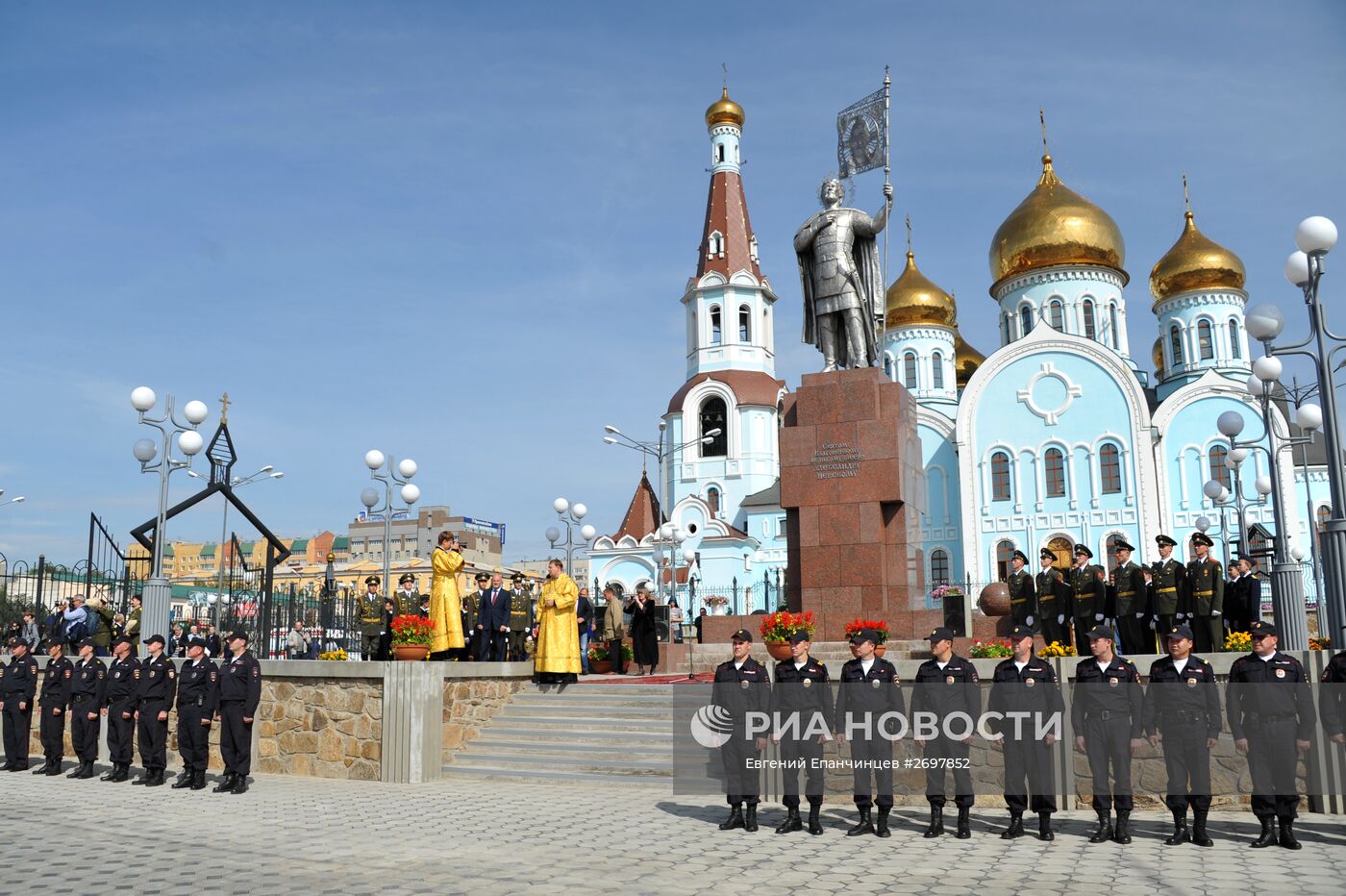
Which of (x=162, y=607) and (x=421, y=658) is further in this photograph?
(x=162, y=607)

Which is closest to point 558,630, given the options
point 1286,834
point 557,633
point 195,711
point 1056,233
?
point 557,633

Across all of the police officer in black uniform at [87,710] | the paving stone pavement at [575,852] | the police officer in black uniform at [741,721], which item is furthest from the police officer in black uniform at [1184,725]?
the police officer in black uniform at [87,710]

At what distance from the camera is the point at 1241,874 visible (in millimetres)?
6188

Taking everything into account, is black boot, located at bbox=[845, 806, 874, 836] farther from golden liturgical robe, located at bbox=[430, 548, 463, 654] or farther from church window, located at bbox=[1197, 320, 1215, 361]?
church window, located at bbox=[1197, 320, 1215, 361]

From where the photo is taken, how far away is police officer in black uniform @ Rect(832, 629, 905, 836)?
7.77 m

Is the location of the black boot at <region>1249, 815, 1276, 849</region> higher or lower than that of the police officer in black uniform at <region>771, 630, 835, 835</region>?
lower

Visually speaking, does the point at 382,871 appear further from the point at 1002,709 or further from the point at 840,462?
the point at 840,462

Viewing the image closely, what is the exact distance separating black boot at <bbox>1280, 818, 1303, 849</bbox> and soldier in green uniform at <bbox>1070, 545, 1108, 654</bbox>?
416 cm

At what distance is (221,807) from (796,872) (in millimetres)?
5372

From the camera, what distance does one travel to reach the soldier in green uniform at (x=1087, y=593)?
36.3 feet

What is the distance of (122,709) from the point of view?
11.1 m

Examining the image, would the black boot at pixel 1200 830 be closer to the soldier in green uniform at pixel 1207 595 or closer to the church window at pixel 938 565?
the soldier in green uniform at pixel 1207 595

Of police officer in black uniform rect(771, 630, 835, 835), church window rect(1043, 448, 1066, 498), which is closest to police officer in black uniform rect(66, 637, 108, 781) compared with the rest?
police officer in black uniform rect(771, 630, 835, 835)

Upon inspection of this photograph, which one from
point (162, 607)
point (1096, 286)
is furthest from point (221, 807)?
point (1096, 286)
